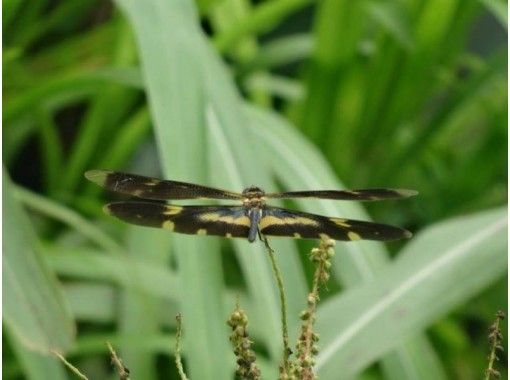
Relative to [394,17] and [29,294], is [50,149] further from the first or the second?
[29,294]

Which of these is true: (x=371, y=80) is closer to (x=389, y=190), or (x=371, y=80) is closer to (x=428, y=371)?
(x=428, y=371)

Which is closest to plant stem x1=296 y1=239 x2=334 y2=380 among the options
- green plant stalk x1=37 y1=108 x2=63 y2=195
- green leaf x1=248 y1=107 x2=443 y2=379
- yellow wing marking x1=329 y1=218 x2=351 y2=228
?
yellow wing marking x1=329 y1=218 x2=351 y2=228

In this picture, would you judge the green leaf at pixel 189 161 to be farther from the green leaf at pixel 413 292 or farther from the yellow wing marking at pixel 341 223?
the yellow wing marking at pixel 341 223

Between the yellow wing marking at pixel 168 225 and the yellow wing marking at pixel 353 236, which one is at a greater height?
the yellow wing marking at pixel 168 225

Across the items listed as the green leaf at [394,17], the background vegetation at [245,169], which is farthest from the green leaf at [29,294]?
the green leaf at [394,17]

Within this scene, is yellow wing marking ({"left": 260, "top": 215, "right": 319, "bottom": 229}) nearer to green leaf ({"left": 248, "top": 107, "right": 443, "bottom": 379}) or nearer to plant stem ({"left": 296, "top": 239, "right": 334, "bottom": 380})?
plant stem ({"left": 296, "top": 239, "right": 334, "bottom": 380})

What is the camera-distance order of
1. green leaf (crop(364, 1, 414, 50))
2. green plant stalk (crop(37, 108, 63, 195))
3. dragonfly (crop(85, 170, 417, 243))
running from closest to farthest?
dragonfly (crop(85, 170, 417, 243)), green leaf (crop(364, 1, 414, 50)), green plant stalk (crop(37, 108, 63, 195))

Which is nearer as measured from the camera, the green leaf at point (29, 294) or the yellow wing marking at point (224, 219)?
the yellow wing marking at point (224, 219)

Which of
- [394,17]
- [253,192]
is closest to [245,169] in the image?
[253,192]
